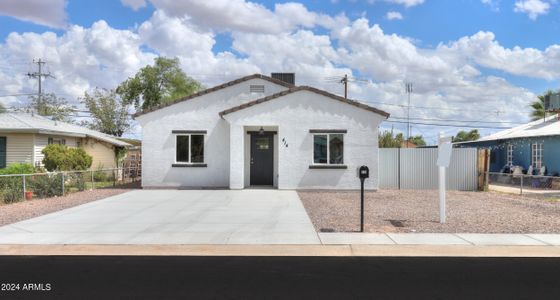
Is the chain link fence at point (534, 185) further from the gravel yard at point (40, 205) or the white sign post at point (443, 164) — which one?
the gravel yard at point (40, 205)

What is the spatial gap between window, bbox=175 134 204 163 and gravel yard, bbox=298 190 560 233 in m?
4.68

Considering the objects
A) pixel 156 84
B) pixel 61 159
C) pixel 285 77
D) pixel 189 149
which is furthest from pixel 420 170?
pixel 156 84

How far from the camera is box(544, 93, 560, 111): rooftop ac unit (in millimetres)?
28420

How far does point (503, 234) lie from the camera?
9938mm

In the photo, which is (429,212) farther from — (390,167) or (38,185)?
(38,185)

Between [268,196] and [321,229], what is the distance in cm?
652

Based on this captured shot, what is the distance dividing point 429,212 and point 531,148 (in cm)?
1713

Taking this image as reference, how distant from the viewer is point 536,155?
26.2m

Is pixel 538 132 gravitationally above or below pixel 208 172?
above
